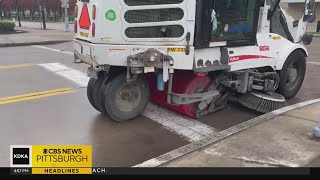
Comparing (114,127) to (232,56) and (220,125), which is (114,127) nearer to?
(220,125)

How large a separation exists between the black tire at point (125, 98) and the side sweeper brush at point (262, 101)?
6.35ft

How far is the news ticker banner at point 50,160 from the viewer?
161 inches

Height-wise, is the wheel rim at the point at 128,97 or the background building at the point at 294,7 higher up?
the background building at the point at 294,7

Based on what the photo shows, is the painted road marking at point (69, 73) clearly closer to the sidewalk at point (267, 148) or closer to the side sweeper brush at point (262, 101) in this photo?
the side sweeper brush at point (262, 101)

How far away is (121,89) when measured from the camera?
6172 mm

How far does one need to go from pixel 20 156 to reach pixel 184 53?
9.02 feet

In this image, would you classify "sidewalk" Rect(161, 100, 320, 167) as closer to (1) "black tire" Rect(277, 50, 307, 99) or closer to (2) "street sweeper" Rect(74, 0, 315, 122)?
(2) "street sweeper" Rect(74, 0, 315, 122)

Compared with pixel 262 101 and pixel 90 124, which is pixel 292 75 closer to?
pixel 262 101

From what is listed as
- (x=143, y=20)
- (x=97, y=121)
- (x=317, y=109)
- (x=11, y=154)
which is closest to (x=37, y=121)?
Answer: (x=97, y=121)

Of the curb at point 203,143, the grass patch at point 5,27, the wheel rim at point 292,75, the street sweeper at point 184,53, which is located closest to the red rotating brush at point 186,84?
the street sweeper at point 184,53

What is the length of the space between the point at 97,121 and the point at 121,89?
723 mm

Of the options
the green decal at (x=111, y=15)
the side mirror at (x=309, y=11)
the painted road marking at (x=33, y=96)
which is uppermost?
the side mirror at (x=309, y=11)

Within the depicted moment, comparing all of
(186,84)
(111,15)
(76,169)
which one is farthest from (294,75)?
(76,169)

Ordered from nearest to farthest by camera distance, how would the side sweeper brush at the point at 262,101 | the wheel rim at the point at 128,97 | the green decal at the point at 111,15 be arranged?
1. the green decal at the point at 111,15
2. the wheel rim at the point at 128,97
3. the side sweeper brush at the point at 262,101
